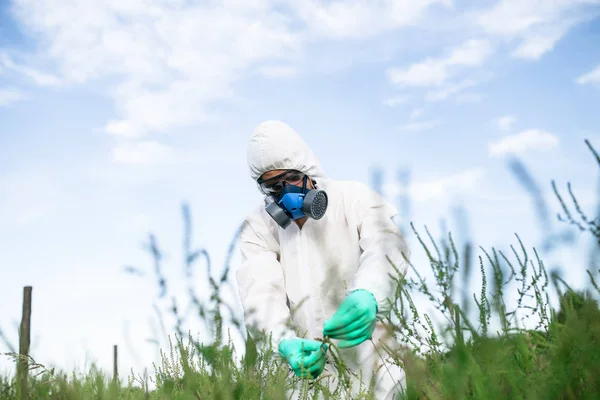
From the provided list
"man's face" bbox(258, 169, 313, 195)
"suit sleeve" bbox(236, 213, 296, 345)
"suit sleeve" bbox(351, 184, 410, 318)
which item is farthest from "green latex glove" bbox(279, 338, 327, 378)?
"man's face" bbox(258, 169, 313, 195)

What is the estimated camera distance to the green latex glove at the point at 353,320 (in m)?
2.79

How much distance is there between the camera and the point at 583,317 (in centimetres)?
142

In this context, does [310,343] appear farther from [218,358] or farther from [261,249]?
[218,358]

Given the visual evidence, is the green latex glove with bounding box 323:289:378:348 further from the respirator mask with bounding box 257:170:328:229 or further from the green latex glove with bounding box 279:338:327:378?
the respirator mask with bounding box 257:170:328:229

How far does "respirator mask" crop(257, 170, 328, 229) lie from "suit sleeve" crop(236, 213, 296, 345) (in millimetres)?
277

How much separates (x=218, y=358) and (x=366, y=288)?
141 centimetres

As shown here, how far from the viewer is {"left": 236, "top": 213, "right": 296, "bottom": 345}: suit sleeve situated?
323 cm

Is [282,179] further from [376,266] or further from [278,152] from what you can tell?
[376,266]

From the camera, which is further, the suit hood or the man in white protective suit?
the suit hood

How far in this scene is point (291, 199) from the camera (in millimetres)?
3412

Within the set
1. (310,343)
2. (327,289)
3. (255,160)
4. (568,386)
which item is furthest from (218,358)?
(255,160)

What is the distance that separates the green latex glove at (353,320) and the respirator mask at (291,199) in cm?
62

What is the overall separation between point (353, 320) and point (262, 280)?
83 centimetres

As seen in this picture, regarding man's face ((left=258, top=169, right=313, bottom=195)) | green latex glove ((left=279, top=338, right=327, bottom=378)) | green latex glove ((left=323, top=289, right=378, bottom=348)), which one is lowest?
green latex glove ((left=279, top=338, right=327, bottom=378))
